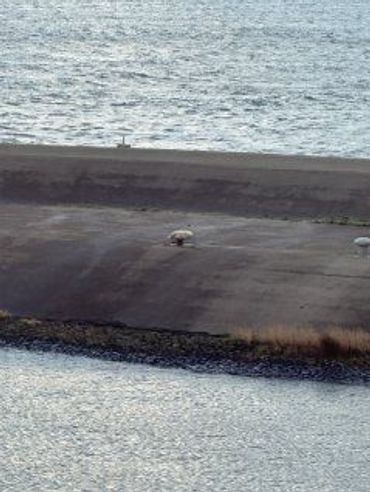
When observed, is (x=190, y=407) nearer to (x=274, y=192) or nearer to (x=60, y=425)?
(x=60, y=425)

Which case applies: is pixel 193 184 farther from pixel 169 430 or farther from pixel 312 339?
pixel 169 430

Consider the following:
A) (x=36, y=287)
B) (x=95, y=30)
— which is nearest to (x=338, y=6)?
(x=95, y=30)

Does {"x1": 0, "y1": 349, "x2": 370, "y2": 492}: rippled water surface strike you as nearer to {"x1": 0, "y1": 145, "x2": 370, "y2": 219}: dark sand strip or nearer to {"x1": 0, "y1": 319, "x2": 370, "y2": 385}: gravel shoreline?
{"x1": 0, "y1": 319, "x2": 370, "y2": 385}: gravel shoreline

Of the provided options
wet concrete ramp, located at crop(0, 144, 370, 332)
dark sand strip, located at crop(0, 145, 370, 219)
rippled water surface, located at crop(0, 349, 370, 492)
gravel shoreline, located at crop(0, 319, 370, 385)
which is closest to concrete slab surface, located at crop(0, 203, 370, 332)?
wet concrete ramp, located at crop(0, 144, 370, 332)

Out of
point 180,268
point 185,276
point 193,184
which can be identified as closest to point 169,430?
point 185,276

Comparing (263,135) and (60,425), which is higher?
(60,425)

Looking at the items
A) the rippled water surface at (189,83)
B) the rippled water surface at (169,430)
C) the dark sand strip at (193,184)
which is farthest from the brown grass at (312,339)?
the rippled water surface at (189,83)
